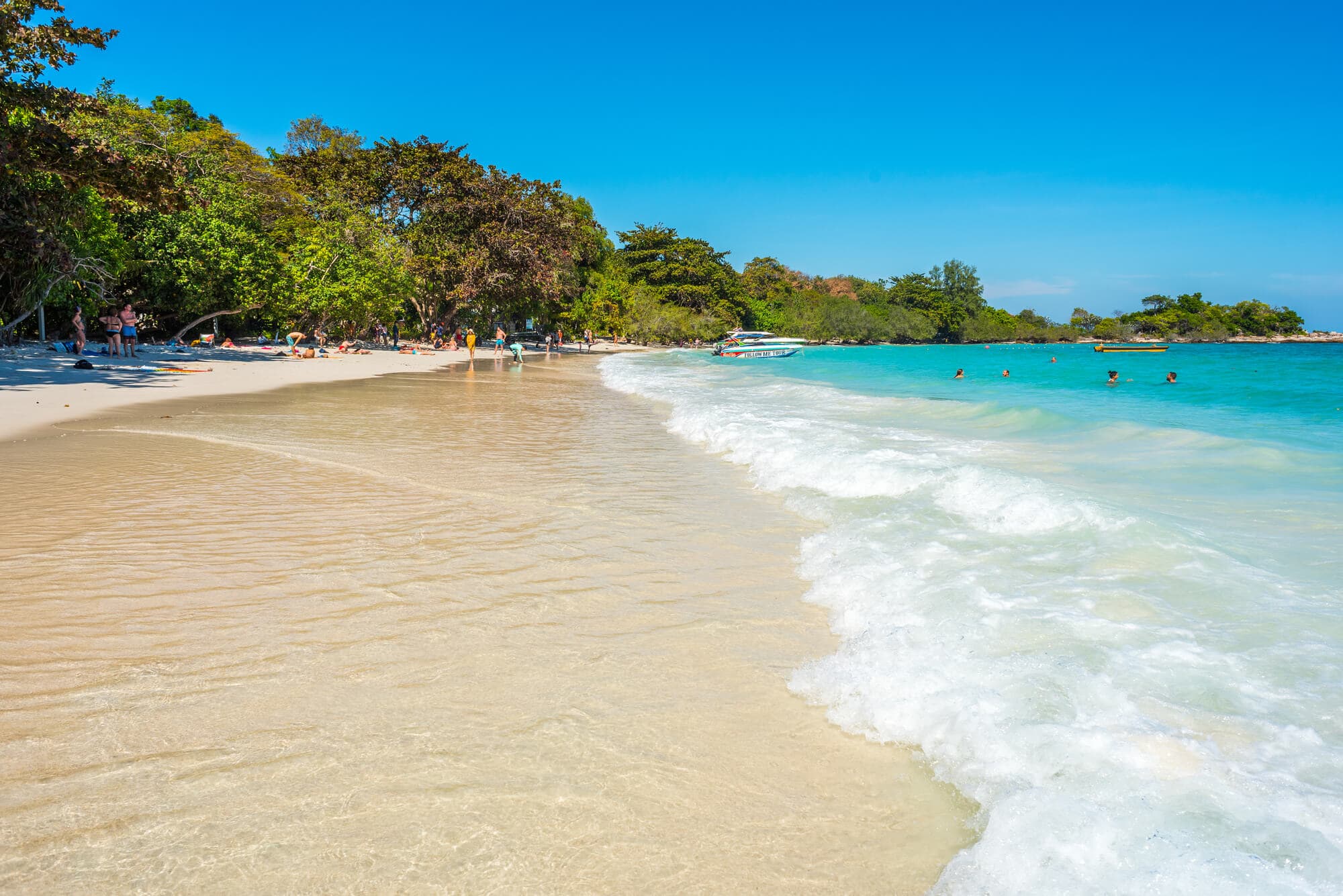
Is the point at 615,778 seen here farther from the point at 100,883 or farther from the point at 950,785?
the point at 100,883

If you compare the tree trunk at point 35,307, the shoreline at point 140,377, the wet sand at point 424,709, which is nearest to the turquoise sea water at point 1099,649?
the wet sand at point 424,709

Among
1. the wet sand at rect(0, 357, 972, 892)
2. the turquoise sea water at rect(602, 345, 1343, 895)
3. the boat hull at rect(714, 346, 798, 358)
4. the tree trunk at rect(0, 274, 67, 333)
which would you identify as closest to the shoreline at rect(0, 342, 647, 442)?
the tree trunk at rect(0, 274, 67, 333)

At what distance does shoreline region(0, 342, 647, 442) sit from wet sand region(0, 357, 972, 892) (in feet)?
23.7

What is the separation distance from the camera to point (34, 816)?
236cm

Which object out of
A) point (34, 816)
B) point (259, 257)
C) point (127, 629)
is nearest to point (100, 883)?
point (34, 816)

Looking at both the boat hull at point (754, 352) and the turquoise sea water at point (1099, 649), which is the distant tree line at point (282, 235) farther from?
the turquoise sea water at point (1099, 649)

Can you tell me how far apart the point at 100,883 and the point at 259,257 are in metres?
31.2

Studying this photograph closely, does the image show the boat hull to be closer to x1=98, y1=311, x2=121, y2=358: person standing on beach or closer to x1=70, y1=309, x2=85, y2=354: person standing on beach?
x1=98, y1=311, x2=121, y2=358: person standing on beach

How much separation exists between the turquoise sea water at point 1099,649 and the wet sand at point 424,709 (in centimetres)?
27

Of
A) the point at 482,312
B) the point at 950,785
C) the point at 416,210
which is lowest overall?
the point at 950,785

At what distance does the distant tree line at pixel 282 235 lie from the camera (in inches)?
681

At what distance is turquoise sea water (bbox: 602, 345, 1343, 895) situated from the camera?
2.37m

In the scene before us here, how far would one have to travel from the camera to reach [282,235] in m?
37.8

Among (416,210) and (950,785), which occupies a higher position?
(416,210)
